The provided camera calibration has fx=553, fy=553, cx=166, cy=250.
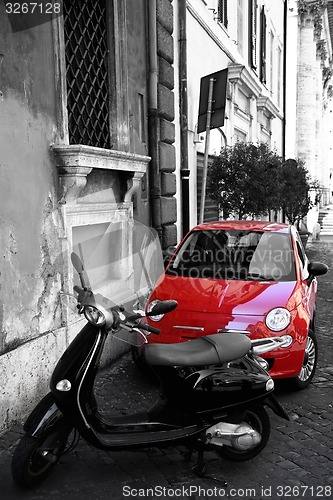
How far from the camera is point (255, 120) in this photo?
1717cm

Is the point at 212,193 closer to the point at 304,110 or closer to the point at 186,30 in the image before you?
the point at 186,30

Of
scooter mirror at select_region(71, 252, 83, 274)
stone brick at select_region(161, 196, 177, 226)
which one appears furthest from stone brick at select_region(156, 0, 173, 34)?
scooter mirror at select_region(71, 252, 83, 274)

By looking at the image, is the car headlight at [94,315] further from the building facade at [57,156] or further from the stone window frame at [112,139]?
the stone window frame at [112,139]

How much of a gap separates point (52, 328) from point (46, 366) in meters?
0.41

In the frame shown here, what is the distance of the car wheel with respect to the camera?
5.00m

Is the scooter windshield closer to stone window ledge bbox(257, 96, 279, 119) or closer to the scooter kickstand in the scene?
the scooter kickstand

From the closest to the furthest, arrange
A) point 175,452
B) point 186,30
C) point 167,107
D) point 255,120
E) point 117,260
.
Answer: point 175,452, point 117,260, point 167,107, point 186,30, point 255,120

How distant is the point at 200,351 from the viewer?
11.3 ft

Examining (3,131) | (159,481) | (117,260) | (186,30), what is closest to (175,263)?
(117,260)

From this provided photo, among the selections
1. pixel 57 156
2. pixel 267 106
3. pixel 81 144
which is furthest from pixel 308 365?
pixel 267 106

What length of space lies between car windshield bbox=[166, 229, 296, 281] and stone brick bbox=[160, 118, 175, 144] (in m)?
2.39

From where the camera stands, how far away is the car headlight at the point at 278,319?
4.69 m

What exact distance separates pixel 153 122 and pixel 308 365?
410 centimetres

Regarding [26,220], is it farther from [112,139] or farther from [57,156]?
[112,139]
